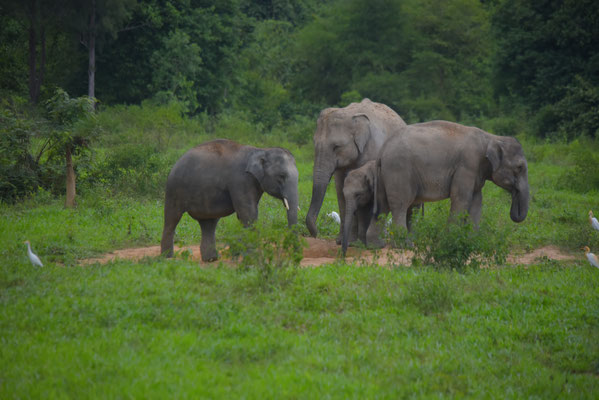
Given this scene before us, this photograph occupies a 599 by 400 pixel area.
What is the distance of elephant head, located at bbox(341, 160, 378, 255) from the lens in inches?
406

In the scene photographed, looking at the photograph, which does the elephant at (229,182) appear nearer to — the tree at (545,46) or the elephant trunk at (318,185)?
the elephant trunk at (318,185)

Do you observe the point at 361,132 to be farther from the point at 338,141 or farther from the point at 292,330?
the point at 292,330

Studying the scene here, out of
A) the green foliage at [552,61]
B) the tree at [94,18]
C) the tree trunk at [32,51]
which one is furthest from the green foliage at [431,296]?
the tree trunk at [32,51]

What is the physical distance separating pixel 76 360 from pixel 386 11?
110 feet

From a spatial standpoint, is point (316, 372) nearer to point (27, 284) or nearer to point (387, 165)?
point (27, 284)

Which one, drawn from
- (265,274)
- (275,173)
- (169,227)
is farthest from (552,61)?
(265,274)

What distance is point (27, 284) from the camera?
273 inches

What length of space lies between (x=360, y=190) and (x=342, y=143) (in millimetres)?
1088

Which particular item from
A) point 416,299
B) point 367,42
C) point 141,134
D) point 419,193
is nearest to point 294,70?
point 367,42

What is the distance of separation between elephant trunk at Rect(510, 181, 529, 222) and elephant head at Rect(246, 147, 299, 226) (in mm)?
3507

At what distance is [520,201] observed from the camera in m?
10.4

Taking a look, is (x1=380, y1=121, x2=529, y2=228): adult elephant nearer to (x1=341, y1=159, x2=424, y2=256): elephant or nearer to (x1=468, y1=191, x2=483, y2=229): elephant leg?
(x1=468, y1=191, x2=483, y2=229): elephant leg

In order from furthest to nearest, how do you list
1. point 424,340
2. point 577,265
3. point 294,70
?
point 294,70 < point 577,265 < point 424,340

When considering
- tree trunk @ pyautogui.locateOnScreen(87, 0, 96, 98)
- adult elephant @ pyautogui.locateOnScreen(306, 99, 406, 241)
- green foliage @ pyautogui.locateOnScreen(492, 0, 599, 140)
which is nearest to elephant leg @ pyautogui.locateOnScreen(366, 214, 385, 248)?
adult elephant @ pyautogui.locateOnScreen(306, 99, 406, 241)
